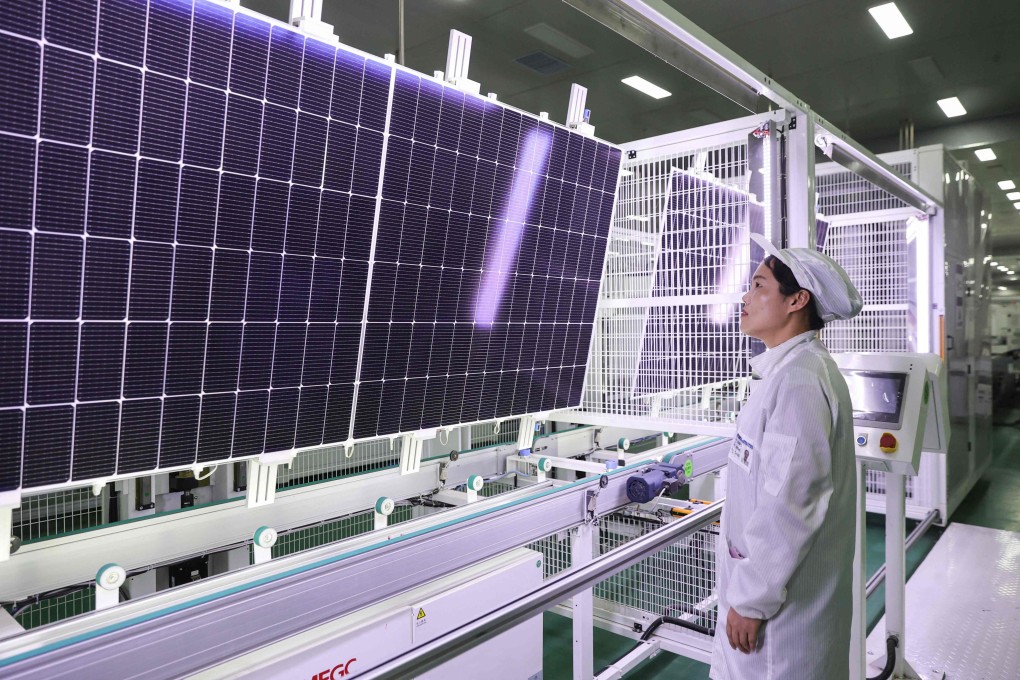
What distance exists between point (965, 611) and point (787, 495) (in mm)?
3667

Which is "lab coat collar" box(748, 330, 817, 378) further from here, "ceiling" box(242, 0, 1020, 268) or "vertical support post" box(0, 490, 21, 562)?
"ceiling" box(242, 0, 1020, 268)

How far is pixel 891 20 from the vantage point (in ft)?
18.8

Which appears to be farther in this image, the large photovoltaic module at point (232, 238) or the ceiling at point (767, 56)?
the ceiling at point (767, 56)

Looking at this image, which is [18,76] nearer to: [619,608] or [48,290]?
[48,290]

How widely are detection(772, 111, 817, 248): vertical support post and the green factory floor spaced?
2602 mm

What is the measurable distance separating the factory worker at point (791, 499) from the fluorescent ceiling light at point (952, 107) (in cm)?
780

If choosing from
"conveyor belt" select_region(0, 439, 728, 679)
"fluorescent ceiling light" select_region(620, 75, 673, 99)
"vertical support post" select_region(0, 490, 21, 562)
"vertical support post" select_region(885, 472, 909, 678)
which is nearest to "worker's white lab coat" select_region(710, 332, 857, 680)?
"conveyor belt" select_region(0, 439, 728, 679)

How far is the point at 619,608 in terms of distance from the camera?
14.1 feet

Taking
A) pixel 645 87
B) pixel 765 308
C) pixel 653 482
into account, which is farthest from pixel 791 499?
pixel 645 87

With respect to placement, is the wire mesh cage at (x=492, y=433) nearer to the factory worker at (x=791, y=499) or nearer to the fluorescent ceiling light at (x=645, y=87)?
the factory worker at (x=791, y=499)

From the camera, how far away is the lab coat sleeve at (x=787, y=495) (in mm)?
1649

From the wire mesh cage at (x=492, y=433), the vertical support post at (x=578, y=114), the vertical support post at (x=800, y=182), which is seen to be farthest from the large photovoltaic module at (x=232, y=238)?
the wire mesh cage at (x=492, y=433)

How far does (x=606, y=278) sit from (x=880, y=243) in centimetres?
362

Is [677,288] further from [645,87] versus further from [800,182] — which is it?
[645,87]
